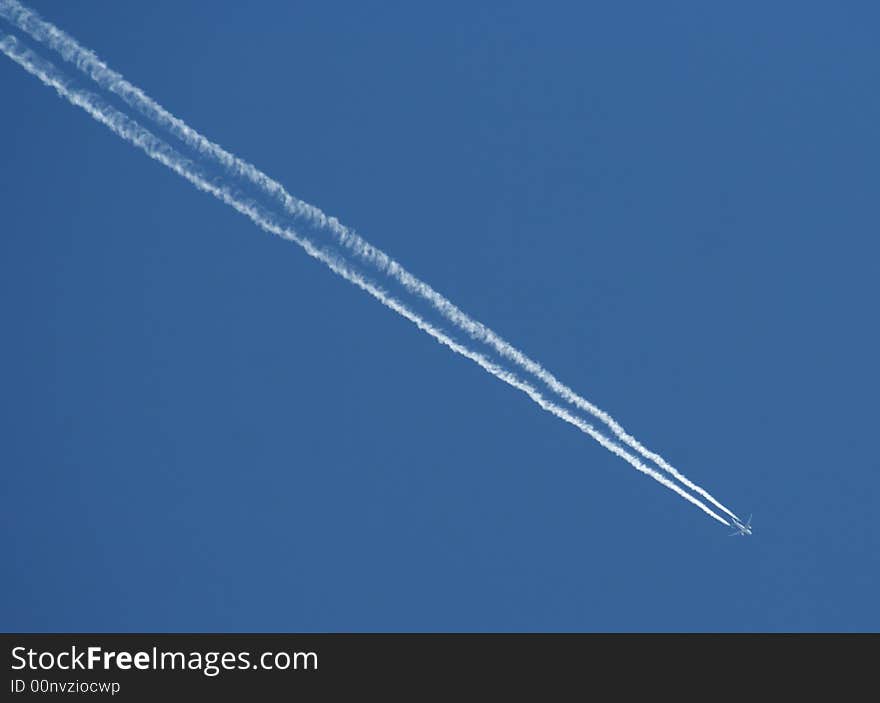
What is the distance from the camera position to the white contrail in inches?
832

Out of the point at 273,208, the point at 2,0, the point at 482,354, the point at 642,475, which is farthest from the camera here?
the point at 642,475

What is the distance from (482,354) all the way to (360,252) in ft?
11.7

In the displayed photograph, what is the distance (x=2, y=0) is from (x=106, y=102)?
2.66 meters

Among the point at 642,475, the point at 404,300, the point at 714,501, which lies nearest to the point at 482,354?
the point at 404,300

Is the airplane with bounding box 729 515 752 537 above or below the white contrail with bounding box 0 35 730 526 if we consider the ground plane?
below

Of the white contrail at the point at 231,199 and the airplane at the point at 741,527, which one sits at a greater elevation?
the white contrail at the point at 231,199

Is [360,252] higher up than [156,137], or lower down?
lower down

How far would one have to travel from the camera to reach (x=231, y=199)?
22250 mm

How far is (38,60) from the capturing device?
68.9ft

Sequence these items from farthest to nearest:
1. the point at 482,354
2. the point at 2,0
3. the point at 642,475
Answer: the point at 642,475
the point at 482,354
the point at 2,0

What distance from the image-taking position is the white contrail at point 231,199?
21125mm
